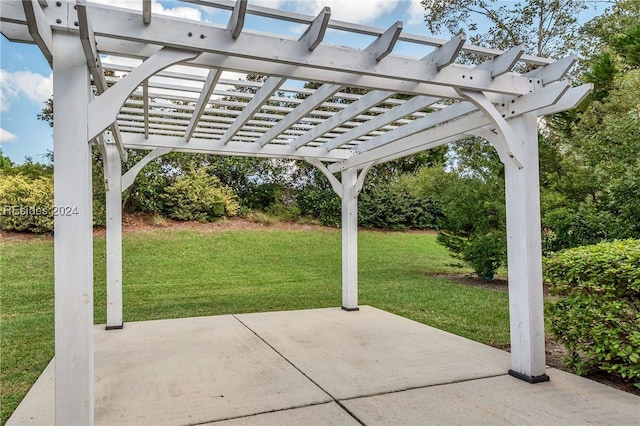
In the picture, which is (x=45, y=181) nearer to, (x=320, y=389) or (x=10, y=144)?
(x=10, y=144)

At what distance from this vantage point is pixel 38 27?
1971mm

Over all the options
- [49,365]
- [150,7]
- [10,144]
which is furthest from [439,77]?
[10,144]

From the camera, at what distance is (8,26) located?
7.09 ft

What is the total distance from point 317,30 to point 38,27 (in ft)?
4.58

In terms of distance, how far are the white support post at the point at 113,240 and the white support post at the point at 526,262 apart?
4.22m

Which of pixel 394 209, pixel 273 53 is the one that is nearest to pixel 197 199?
pixel 394 209

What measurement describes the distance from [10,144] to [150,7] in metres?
10.3

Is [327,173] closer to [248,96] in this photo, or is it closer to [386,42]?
[248,96]

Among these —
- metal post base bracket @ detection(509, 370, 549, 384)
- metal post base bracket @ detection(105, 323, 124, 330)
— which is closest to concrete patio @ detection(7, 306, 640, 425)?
metal post base bracket @ detection(509, 370, 549, 384)

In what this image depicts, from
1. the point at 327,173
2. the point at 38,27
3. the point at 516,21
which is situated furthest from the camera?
the point at 516,21

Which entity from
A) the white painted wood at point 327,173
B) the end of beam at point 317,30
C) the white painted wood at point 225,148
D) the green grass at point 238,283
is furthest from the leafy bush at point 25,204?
the end of beam at point 317,30

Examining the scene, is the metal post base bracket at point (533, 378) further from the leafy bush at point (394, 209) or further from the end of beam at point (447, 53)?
the leafy bush at point (394, 209)

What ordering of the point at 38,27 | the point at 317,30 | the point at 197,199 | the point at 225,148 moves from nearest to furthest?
the point at 38,27
the point at 317,30
the point at 225,148
the point at 197,199

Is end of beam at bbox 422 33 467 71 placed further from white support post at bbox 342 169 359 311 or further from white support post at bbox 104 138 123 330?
white support post at bbox 104 138 123 330
